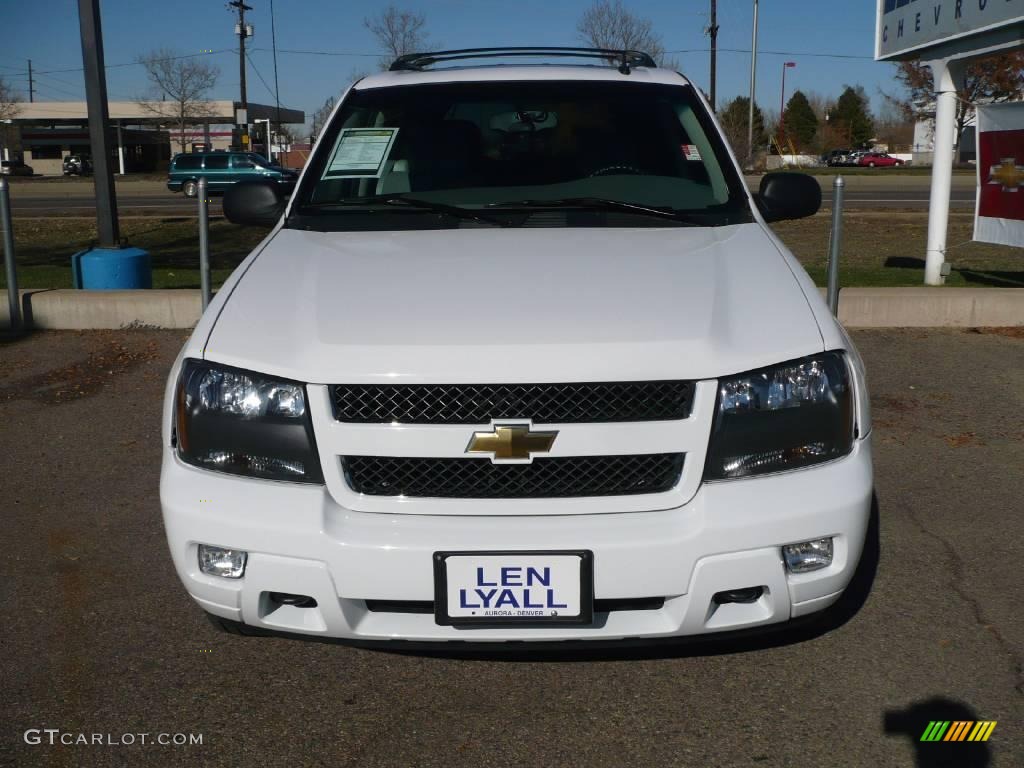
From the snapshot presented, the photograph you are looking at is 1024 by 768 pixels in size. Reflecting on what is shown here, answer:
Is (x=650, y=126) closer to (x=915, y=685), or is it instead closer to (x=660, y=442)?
(x=660, y=442)

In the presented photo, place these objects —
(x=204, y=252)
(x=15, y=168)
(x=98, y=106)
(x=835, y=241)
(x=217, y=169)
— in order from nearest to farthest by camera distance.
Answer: (x=835, y=241), (x=204, y=252), (x=98, y=106), (x=217, y=169), (x=15, y=168)

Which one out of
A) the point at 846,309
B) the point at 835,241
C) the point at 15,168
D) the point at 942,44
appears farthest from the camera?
the point at 15,168

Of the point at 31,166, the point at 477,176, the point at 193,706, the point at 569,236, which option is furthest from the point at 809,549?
the point at 31,166

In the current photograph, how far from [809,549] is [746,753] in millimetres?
545

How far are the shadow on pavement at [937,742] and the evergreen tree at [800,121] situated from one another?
86.6 metres

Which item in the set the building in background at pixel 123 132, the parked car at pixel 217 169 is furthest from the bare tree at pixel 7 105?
the parked car at pixel 217 169

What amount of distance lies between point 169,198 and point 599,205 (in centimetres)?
3003

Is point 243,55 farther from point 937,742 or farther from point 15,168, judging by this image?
point 937,742

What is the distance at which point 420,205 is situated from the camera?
12.3ft

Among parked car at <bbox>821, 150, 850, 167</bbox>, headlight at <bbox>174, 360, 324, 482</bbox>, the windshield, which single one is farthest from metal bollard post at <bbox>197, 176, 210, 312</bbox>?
parked car at <bbox>821, 150, 850, 167</bbox>

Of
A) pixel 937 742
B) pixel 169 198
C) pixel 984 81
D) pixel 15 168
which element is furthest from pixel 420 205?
pixel 15 168

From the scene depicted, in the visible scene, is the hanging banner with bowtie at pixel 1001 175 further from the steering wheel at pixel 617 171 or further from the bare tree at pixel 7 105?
the bare tree at pixel 7 105

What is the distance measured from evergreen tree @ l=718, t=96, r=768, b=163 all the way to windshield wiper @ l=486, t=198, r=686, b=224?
2904cm

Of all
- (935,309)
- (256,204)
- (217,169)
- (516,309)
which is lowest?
(935,309)
